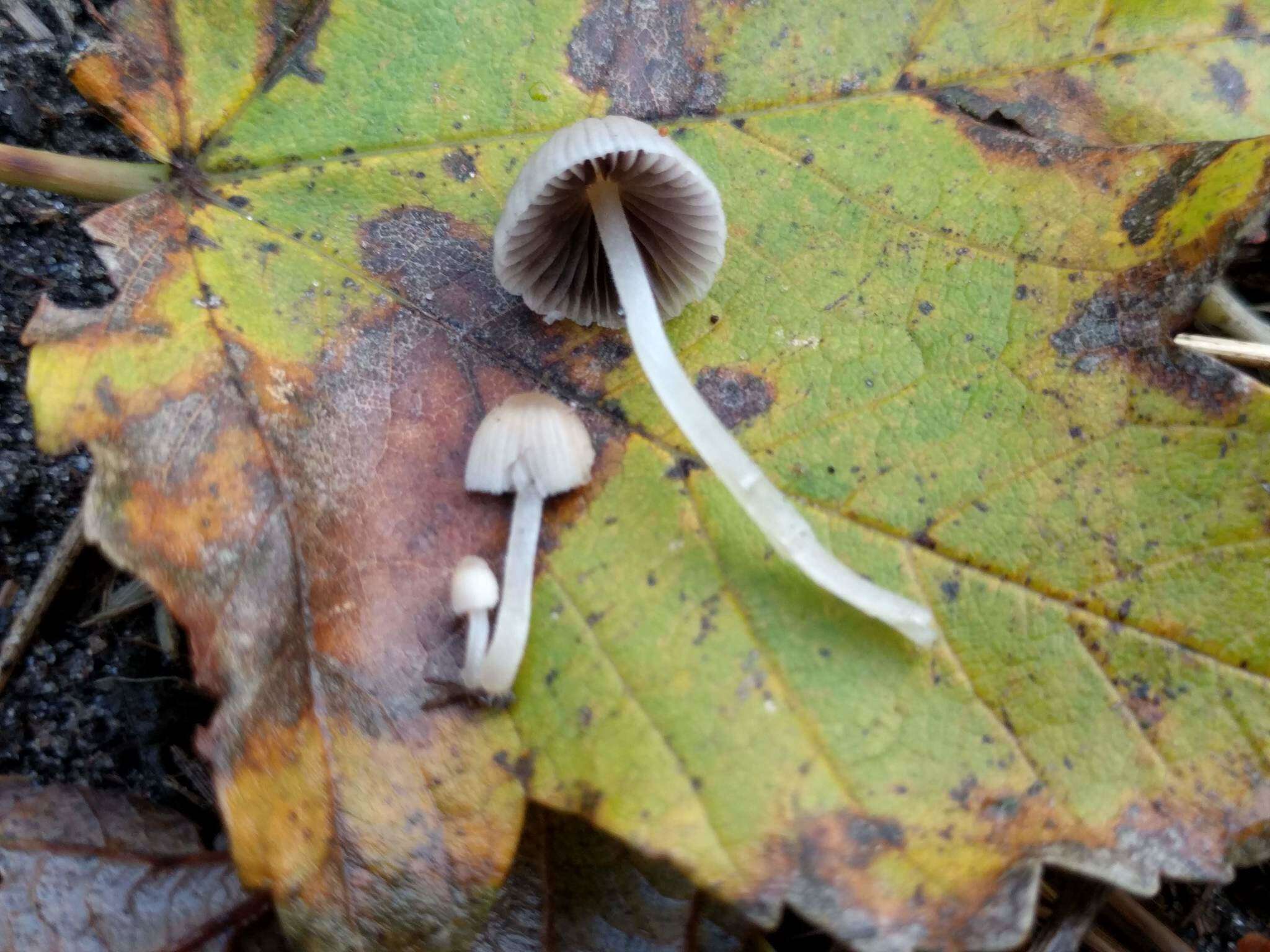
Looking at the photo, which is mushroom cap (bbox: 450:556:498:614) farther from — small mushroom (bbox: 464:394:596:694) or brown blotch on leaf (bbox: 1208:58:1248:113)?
brown blotch on leaf (bbox: 1208:58:1248:113)

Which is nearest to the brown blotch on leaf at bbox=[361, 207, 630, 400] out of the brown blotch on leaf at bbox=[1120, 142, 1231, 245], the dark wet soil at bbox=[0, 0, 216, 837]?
the dark wet soil at bbox=[0, 0, 216, 837]

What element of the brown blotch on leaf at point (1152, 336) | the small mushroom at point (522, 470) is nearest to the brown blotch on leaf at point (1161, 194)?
the brown blotch on leaf at point (1152, 336)

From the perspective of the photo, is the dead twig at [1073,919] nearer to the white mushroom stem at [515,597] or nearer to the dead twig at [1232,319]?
the white mushroom stem at [515,597]

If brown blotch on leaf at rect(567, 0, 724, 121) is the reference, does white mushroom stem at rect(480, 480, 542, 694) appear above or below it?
below

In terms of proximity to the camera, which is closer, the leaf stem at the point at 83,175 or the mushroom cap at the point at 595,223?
the mushroom cap at the point at 595,223

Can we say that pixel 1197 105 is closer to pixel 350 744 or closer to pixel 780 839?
pixel 780 839
